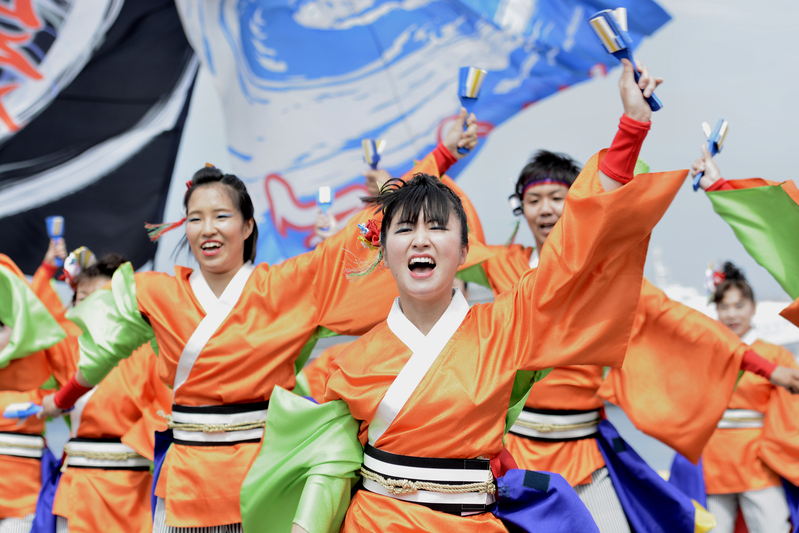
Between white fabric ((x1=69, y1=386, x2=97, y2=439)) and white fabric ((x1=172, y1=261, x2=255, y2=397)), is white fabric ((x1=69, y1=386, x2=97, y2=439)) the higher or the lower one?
the lower one

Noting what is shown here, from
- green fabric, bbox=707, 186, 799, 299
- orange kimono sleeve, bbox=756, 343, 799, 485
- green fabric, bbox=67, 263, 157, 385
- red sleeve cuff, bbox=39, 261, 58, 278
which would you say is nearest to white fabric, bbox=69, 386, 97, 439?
green fabric, bbox=67, 263, 157, 385

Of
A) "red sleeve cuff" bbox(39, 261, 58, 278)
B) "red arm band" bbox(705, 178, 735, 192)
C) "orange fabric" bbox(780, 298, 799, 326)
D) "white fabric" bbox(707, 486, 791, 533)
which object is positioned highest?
"red arm band" bbox(705, 178, 735, 192)

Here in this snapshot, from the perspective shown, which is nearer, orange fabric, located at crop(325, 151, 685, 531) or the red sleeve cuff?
orange fabric, located at crop(325, 151, 685, 531)

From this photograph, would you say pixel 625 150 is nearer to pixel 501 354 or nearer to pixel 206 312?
pixel 501 354

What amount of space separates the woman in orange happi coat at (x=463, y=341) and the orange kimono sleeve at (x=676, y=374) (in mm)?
998

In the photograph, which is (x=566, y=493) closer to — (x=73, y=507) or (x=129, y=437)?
Result: (x=129, y=437)

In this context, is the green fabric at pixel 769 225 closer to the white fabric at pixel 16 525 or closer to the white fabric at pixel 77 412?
the white fabric at pixel 77 412

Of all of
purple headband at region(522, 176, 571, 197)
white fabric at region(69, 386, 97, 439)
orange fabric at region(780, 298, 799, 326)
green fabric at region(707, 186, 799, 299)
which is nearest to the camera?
orange fabric at region(780, 298, 799, 326)

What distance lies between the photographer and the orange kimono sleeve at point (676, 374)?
86.0 inches

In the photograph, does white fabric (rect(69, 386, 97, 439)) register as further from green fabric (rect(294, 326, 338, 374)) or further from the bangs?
the bangs

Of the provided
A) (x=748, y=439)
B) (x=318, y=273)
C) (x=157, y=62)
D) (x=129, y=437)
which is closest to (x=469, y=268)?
(x=318, y=273)

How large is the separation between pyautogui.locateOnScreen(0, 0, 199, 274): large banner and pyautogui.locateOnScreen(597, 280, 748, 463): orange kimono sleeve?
12.0ft

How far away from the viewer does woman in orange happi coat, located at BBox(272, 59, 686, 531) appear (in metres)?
1.23

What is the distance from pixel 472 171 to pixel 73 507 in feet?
10.2
